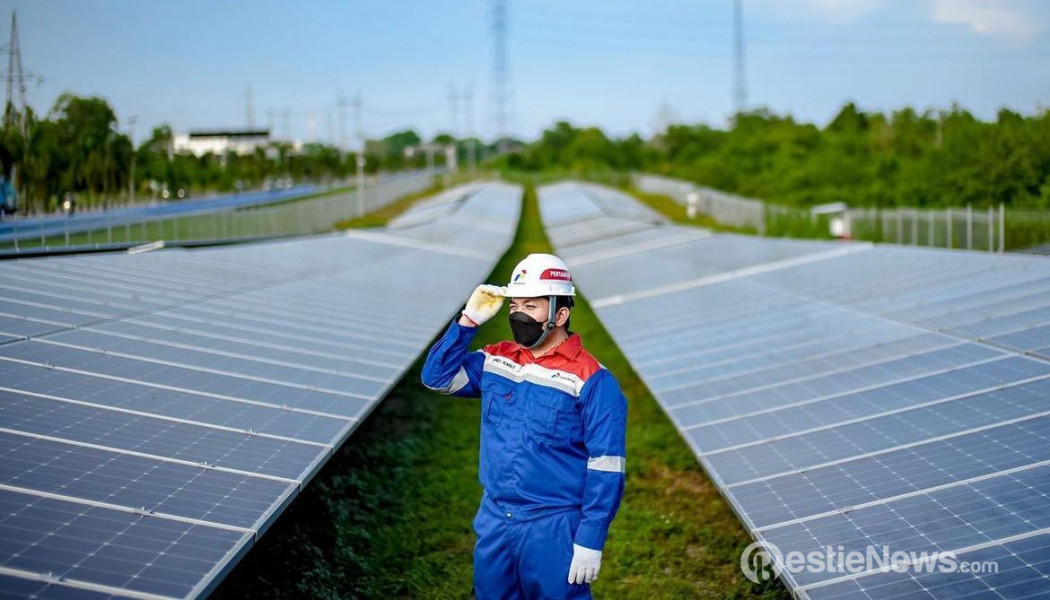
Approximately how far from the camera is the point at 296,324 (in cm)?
1295

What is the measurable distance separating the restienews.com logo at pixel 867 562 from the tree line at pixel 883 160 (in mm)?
21676

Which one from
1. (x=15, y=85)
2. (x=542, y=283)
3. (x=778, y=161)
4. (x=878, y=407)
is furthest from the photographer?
(x=778, y=161)

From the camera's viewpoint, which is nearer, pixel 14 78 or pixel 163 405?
pixel 163 405

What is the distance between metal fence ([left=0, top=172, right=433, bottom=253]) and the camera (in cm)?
1956

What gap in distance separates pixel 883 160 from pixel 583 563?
45.1 m

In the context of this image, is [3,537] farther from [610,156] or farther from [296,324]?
[610,156]

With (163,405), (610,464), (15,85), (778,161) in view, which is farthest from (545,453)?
(778,161)

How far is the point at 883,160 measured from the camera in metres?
46.5

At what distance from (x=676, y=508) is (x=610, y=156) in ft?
399

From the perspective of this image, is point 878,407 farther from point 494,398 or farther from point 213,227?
point 213,227

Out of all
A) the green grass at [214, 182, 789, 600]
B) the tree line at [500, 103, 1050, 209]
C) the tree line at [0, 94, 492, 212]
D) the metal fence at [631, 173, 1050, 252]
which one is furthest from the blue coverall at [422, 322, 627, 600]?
the tree line at [500, 103, 1050, 209]

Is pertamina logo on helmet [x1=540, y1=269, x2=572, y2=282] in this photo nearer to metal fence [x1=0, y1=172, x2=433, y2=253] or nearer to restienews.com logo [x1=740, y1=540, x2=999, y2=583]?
restienews.com logo [x1=740, y1=540, x2=999, y2=583]

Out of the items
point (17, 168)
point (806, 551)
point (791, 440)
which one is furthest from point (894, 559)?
point (17, 168)

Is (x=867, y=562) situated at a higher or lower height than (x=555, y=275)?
lower
